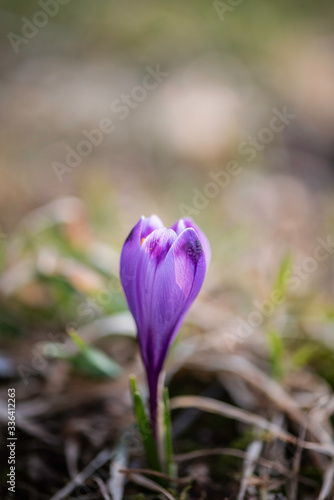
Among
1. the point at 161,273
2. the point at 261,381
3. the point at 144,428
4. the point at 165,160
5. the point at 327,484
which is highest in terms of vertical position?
the point at 165,160

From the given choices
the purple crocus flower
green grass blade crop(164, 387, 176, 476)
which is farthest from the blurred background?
the purple crocus flower

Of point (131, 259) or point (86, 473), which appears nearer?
point (131, 259)

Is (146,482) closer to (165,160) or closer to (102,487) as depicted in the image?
(102,487)

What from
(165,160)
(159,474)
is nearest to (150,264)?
(159,474)

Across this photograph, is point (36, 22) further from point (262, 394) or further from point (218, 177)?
point (262, 394)

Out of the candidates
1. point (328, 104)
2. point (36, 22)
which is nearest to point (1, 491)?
point (328, 104)

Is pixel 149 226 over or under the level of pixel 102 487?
over
